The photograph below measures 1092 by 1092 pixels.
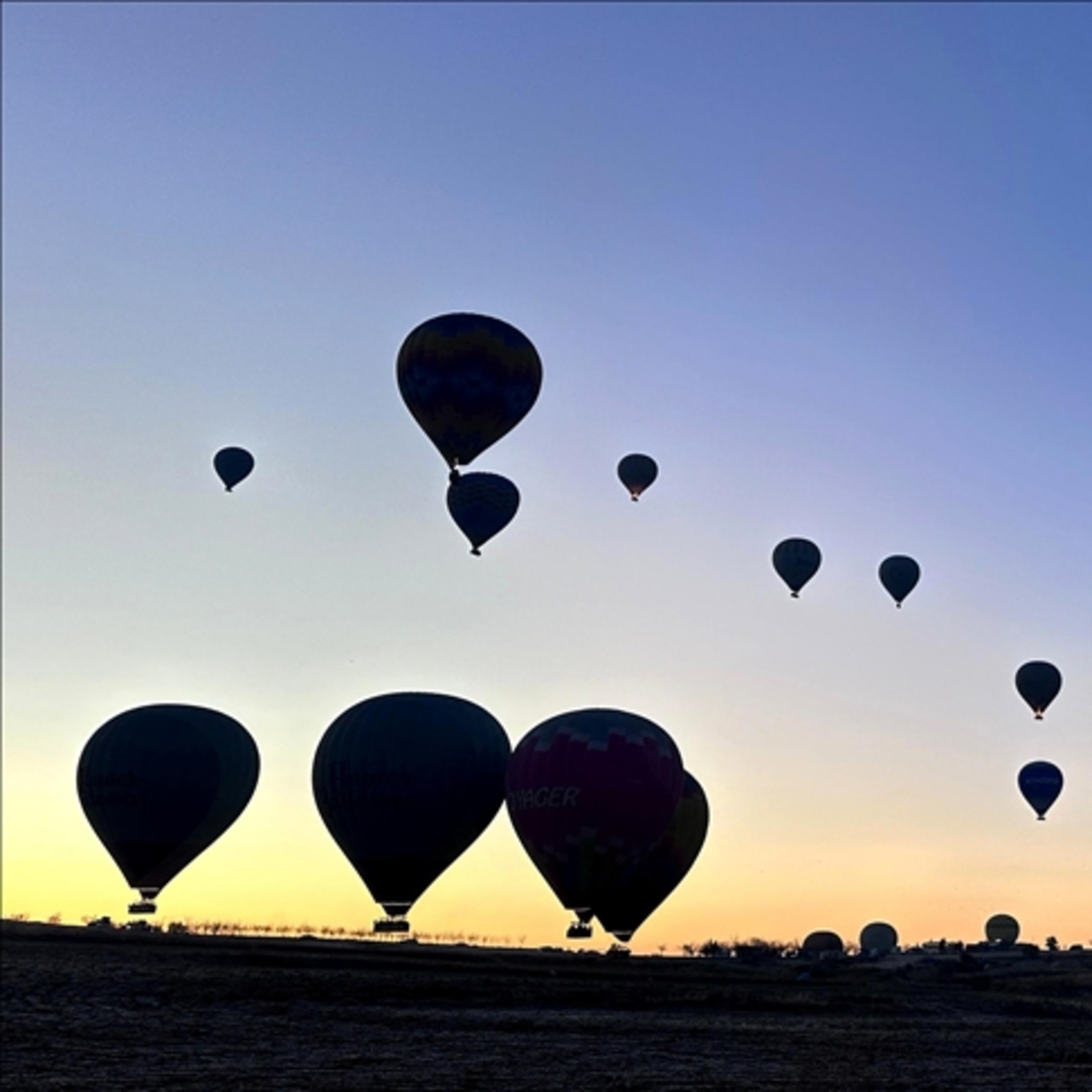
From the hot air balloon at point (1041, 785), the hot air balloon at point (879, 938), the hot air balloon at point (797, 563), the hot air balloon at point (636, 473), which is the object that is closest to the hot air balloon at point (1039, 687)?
the hot air balloon at point (1041, 785)

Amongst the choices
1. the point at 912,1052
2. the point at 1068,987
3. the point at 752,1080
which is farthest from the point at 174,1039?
the point at 1068,987

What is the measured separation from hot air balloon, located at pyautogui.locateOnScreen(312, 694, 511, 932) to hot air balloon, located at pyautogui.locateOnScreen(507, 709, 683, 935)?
3.34 metres

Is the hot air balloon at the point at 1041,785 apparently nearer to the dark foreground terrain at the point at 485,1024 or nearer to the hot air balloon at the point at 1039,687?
the hot air balloon at the point at 1039,687

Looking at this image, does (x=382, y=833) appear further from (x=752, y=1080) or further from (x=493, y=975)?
(x=752, y=1080)

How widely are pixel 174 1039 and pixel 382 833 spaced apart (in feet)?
51.4

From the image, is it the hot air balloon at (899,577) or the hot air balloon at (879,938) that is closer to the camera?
the hot air balloon at (899,577)

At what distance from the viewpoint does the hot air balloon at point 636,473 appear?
204 feet

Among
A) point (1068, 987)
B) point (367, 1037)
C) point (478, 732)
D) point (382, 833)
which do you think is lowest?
point (367, 1037)

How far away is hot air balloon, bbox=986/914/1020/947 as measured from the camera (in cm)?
11612

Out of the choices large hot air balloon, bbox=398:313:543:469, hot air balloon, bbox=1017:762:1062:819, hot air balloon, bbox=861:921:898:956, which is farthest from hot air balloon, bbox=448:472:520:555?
hot air balloon, bbox=861:921:898:956

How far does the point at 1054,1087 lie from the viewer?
2464 centimetres

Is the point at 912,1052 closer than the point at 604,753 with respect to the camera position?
Yes

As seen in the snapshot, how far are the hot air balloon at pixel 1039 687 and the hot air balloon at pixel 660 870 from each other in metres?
23.2

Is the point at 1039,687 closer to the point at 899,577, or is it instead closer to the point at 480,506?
the point at 899,577
